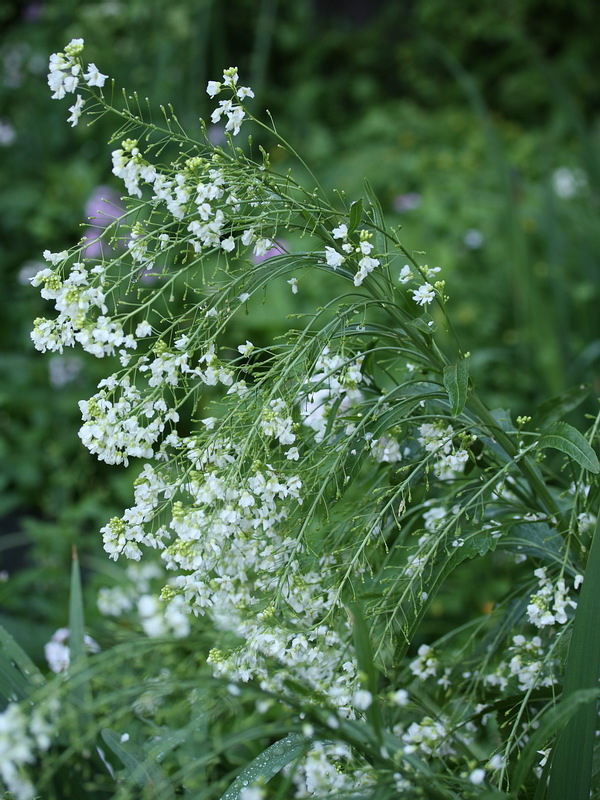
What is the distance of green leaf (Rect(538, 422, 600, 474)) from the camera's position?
0.88 metres

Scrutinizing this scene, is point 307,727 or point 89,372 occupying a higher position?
point 89,372

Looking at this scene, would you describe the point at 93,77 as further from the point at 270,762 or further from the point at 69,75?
the point at 270,762

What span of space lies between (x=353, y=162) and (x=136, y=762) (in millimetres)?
3760

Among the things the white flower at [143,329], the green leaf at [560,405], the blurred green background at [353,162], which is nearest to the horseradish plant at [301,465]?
the white flower at [143,329]

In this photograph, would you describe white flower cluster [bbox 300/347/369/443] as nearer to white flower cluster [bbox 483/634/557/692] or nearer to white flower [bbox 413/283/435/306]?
white flower [bbox 413/283/435/306]

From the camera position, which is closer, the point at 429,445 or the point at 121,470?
the point at 429,445

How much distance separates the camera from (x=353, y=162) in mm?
4340

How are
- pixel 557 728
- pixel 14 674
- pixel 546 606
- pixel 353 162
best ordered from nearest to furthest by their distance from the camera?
1. pixel 557 728
2. pixel 546 606
3. pixel 14 674
4. pixel 353 162

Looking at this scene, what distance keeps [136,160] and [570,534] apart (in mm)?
600

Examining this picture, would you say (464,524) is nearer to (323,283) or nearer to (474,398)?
(474,398)

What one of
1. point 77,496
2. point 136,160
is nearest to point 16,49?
point 77,496

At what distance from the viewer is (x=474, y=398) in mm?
986

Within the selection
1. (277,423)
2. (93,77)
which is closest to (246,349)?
(277,423)

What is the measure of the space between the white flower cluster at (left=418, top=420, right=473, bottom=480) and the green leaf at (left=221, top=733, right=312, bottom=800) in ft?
1.06
